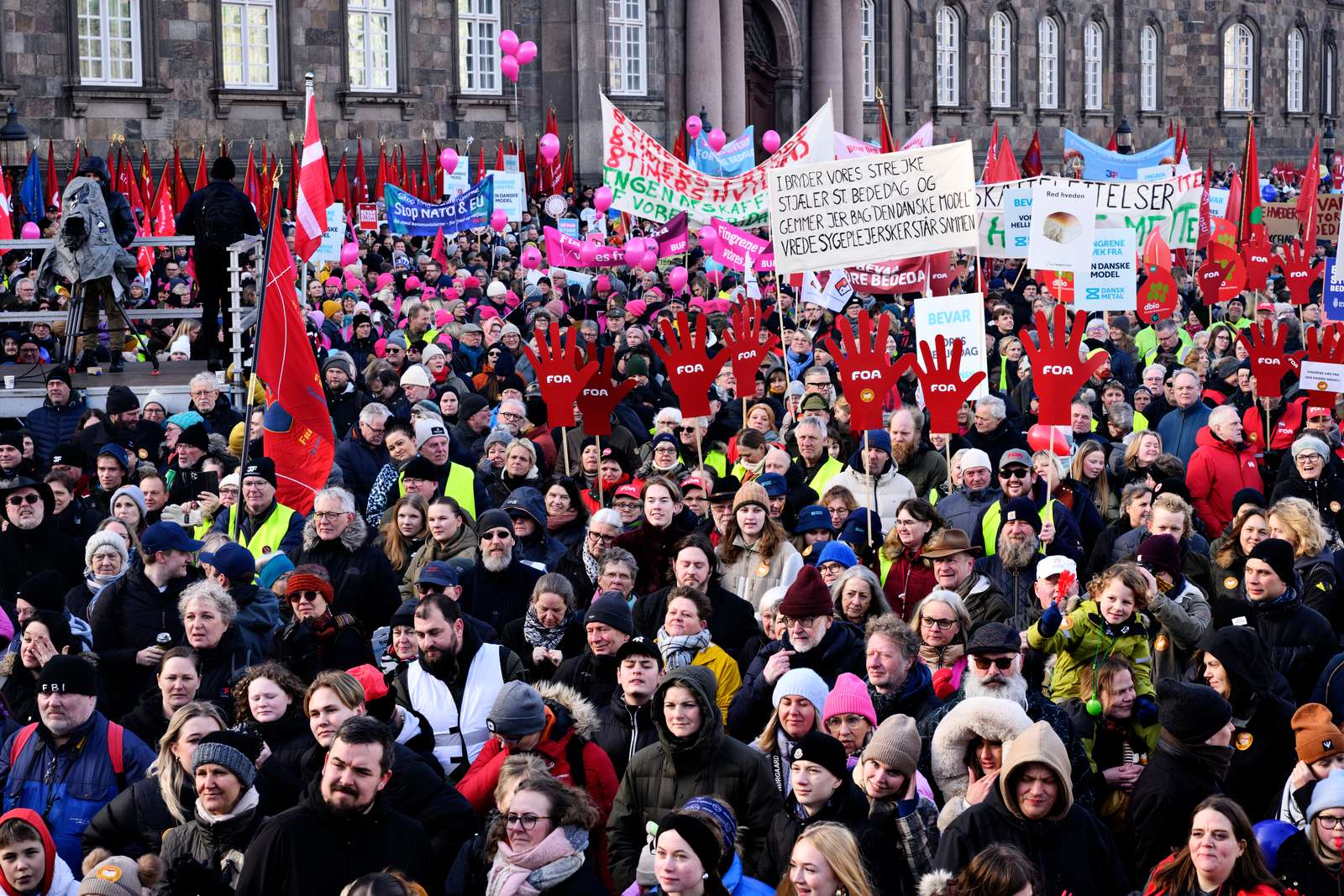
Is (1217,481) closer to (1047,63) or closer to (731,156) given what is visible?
(731,156)

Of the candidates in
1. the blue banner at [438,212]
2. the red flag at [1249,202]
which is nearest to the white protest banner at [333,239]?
the blue banner at [438,212]

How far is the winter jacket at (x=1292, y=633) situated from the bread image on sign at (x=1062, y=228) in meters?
7.98

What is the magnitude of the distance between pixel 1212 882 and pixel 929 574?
366cm

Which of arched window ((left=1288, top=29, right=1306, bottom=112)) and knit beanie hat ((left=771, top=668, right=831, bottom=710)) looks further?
arched window ((left=1288, top=29, right=1306, bottom=112))

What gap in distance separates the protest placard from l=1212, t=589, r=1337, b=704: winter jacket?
1080 cm

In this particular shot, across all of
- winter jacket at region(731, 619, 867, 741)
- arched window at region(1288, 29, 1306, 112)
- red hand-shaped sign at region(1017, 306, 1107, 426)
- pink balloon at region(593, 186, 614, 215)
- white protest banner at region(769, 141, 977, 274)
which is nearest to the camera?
winter jacket at region(731, 619, 867, 741)

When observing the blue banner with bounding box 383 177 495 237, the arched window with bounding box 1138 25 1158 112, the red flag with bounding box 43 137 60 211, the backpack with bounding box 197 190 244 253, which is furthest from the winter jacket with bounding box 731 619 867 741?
the arched window with bounding box 1138 25 1158 112

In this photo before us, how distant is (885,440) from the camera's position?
1136 centimetres

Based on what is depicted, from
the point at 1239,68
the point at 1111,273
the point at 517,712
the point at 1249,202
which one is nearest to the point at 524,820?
the point at 517,712

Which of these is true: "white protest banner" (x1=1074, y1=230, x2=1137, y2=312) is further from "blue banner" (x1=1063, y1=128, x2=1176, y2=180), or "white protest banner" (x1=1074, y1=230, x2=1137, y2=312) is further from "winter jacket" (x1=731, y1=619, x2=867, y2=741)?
"blue banner" (x1=1063, y1=128, x2=1176, y2=180)

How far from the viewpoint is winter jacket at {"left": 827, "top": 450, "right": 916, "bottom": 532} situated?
11.0m

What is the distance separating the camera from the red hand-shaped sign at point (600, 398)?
12.2 metres

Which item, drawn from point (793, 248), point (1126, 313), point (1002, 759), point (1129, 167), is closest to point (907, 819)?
point (1002, 759)

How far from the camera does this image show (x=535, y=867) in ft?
19.2
